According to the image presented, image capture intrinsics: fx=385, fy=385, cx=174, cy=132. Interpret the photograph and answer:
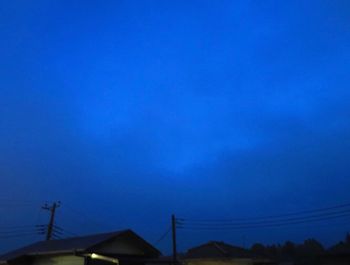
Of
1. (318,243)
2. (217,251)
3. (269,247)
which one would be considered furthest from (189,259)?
(318,243)

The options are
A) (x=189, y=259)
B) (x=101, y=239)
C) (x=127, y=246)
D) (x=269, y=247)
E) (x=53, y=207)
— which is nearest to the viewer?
(x=101, y=239)

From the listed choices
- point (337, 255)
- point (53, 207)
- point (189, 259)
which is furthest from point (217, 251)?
point (53, 207)

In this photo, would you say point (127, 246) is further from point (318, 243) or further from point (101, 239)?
point (318, 243)

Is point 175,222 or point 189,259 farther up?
point 175,222

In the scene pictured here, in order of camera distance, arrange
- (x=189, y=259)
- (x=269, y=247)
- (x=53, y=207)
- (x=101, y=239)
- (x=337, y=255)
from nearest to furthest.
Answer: (x=101, y=239)
(x=337, y=255)
(x=189, y=259)
(x=53, y=207)
(x=269, y=247)

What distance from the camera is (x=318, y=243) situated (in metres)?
60.2

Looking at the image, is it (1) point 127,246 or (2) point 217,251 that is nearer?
(1) point 127,246

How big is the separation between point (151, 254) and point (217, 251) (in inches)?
591

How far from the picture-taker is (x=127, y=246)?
20.9 metres

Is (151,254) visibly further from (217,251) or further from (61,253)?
(217,251)

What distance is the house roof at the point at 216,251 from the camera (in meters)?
34.2

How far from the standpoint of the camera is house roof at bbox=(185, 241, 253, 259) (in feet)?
112

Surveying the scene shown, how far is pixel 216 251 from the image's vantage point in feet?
117

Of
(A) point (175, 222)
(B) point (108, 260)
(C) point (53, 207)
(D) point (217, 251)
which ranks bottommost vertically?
(B) point (108, 260)
